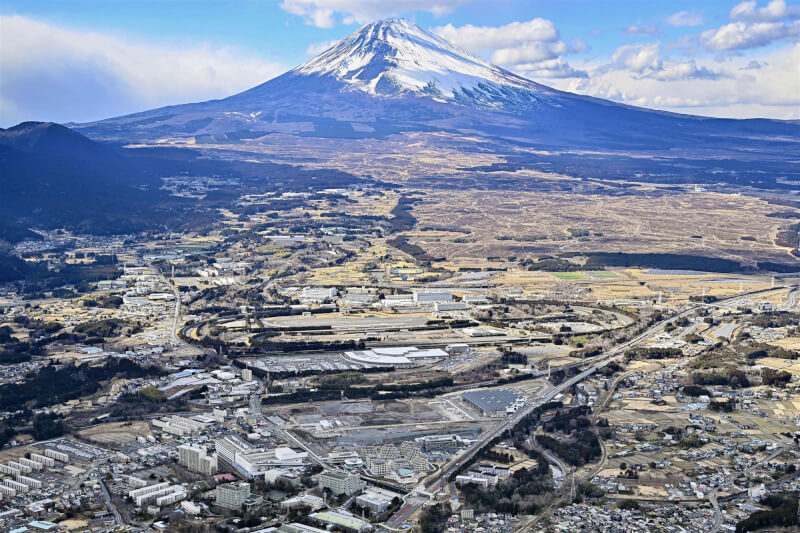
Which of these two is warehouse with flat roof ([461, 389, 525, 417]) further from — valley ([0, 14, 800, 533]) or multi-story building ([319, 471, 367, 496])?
multi-story building ([319, 471, 367, 496])

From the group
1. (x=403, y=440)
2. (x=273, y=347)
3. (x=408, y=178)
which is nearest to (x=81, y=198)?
(x=408, y=178)

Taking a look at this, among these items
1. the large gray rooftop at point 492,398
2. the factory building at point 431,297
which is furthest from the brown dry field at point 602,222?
the large gray rooftop at point 492,398

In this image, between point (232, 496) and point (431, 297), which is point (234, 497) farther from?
point (431, 297)

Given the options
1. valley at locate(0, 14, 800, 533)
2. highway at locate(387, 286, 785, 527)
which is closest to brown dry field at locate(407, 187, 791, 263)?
valley at locate(0, 14, 800, 533)

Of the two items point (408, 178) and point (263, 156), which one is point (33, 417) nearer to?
point (408, 178)

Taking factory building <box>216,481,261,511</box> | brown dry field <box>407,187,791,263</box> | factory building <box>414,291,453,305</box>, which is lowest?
factory building <box>216,481,261,511</box>

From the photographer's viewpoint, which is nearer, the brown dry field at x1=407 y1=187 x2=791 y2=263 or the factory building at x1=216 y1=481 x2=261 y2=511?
the factory building at x1=216 y1=481 x2=261 y2=511

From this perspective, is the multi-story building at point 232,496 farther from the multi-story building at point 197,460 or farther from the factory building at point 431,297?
the factory building at point 431,297
